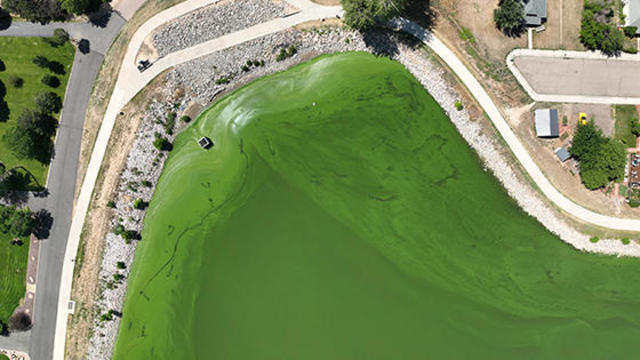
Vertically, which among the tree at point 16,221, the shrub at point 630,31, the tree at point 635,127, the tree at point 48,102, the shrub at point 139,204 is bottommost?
the tree at point 16,221

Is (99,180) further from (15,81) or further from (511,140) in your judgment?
(511,140)

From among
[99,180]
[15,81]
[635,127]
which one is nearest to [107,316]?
[99,180]

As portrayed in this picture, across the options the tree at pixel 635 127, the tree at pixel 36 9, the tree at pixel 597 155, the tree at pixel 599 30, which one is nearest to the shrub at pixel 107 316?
the tree at pixel 36 9

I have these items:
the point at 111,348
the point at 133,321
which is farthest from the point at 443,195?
the point at 111,348

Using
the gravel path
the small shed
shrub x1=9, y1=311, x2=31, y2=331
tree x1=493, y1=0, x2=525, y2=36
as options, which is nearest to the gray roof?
tree x1=493, y1=0, x2=525, y2=36

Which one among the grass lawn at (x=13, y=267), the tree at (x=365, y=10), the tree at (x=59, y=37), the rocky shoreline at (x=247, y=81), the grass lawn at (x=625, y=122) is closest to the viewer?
the tree at (x=365, y=10)

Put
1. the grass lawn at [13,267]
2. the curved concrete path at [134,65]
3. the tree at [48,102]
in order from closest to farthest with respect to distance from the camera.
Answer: the tree at [48,102], the curved concrete path at [134,65], the grass lawn at [13,267]

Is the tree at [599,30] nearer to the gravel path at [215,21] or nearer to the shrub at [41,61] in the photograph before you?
the gravel path at [215,21]
